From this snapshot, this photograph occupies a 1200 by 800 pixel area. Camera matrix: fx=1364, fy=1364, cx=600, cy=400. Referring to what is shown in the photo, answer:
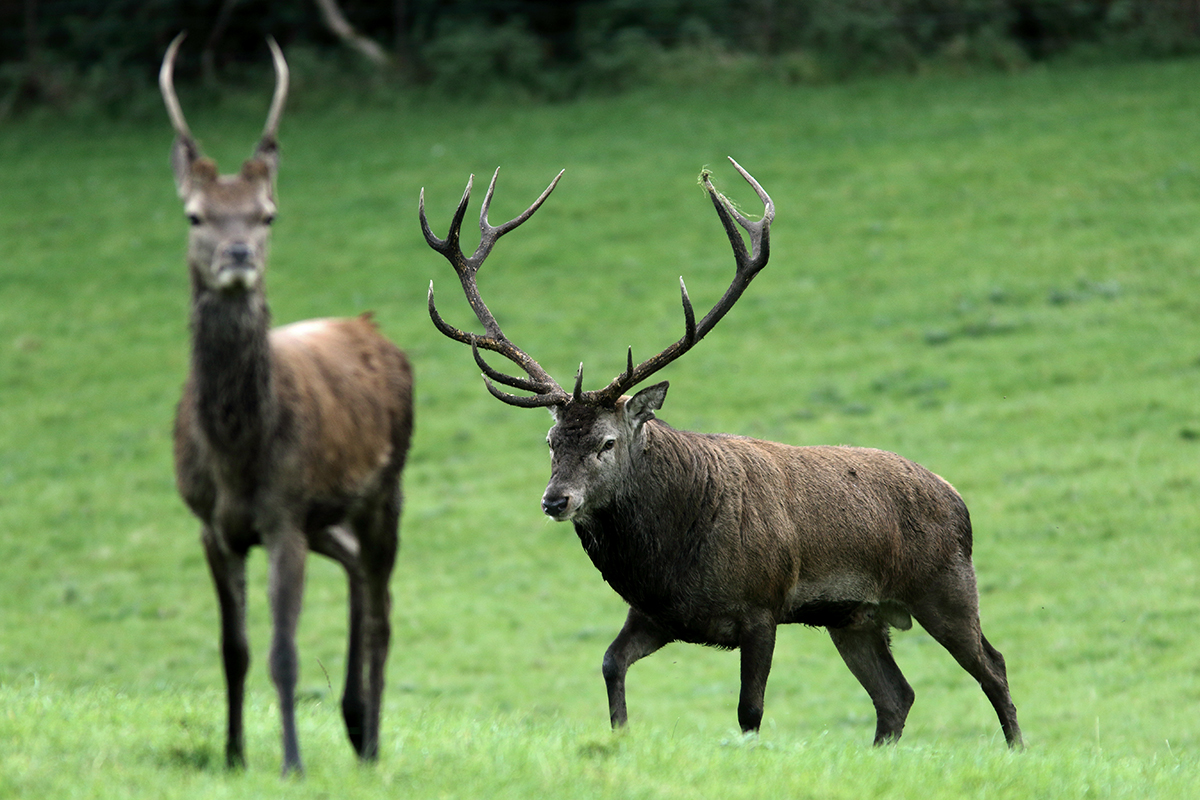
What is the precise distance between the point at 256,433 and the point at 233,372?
0.24 m

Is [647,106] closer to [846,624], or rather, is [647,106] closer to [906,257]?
[906,257]

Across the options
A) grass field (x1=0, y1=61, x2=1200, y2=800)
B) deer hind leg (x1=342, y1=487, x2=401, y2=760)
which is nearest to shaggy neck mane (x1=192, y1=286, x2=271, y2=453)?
deer hind leg (x1=342, y1=487, x2=401, y2=760)

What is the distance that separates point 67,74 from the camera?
32.3m

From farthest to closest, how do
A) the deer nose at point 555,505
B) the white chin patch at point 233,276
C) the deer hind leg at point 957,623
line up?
the deer hind leg at point 957,623, the deer nose at point 555,505, the white chin patch at point 233,276

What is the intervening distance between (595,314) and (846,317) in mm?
4023

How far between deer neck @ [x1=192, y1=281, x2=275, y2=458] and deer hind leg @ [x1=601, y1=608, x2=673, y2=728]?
11.0 feet

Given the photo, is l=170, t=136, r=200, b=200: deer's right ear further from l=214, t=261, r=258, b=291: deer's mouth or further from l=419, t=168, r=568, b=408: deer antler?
l=419, t=168, r=568, b=408: deer antler

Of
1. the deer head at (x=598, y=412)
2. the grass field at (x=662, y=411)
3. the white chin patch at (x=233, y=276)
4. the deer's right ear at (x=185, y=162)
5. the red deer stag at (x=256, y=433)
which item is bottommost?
the grass field at (x=662, y=411)

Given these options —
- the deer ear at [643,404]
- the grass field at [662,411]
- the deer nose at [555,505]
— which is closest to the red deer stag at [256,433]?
the grass field at [662,411]

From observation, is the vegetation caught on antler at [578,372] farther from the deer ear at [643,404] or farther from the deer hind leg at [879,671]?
the deer hind leg at [879,671]

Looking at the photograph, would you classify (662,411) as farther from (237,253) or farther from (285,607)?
(237,253)

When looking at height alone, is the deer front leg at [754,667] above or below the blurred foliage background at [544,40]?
below

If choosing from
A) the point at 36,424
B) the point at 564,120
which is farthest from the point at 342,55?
→ the point at 36,424

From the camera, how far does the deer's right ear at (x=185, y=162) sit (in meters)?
5.09
